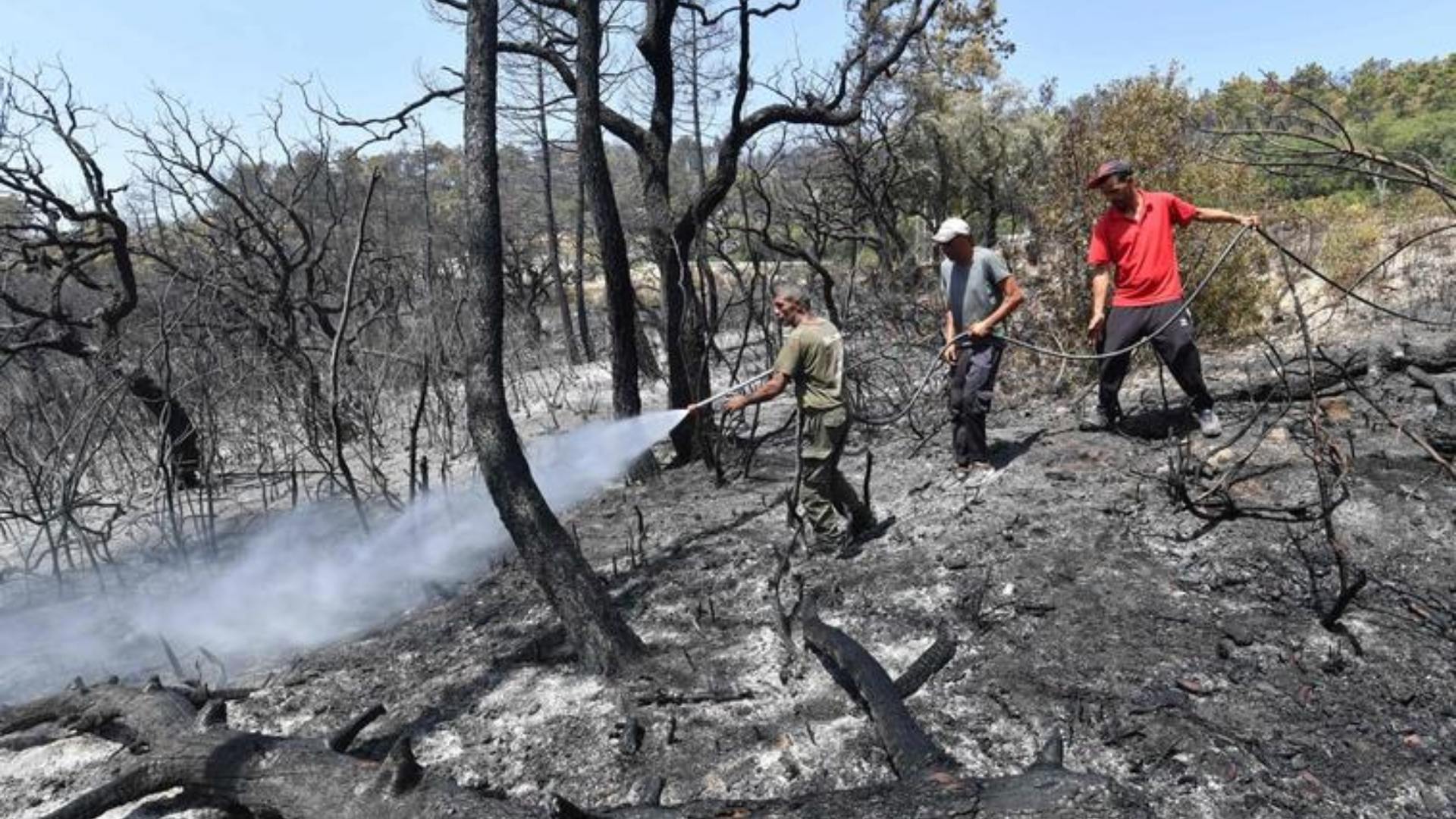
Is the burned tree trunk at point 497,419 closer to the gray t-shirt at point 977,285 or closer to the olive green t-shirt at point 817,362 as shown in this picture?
the olive green t-shirt at point 817,362

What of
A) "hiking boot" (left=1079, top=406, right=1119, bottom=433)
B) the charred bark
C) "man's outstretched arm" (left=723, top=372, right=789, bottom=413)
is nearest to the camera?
the charred bark

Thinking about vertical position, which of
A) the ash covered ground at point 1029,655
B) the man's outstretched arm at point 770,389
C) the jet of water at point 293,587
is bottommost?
the jet of water at point 293,587

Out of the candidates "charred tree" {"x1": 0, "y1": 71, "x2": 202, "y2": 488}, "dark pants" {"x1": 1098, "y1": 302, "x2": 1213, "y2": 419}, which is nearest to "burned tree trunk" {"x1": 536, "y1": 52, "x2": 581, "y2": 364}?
"charred tree" {"x1": 0, "y1": 71, "x2": 202, "y2": 488}

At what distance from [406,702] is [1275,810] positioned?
3525 millimetres

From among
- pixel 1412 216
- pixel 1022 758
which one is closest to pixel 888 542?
pixel 1022 758

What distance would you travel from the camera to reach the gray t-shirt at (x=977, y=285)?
5.22 m

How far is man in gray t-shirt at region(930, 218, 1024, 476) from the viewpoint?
16.7 ft

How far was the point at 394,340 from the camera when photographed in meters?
11.0

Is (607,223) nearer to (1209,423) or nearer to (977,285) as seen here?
(977,285)

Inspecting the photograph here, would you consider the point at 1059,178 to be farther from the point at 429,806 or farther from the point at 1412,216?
the point at 429,806

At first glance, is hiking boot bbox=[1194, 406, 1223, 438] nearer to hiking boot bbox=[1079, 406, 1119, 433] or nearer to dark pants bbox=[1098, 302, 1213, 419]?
dark pants bbox=[1098, 302, 1213, 419]

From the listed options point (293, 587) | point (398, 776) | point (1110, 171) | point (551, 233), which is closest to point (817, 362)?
point (1110, 171)

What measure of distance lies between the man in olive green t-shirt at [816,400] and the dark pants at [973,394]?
950mm

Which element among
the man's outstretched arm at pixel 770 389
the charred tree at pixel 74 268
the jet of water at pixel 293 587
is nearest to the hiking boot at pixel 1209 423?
the man's outstretched arm at pixel 770 389
